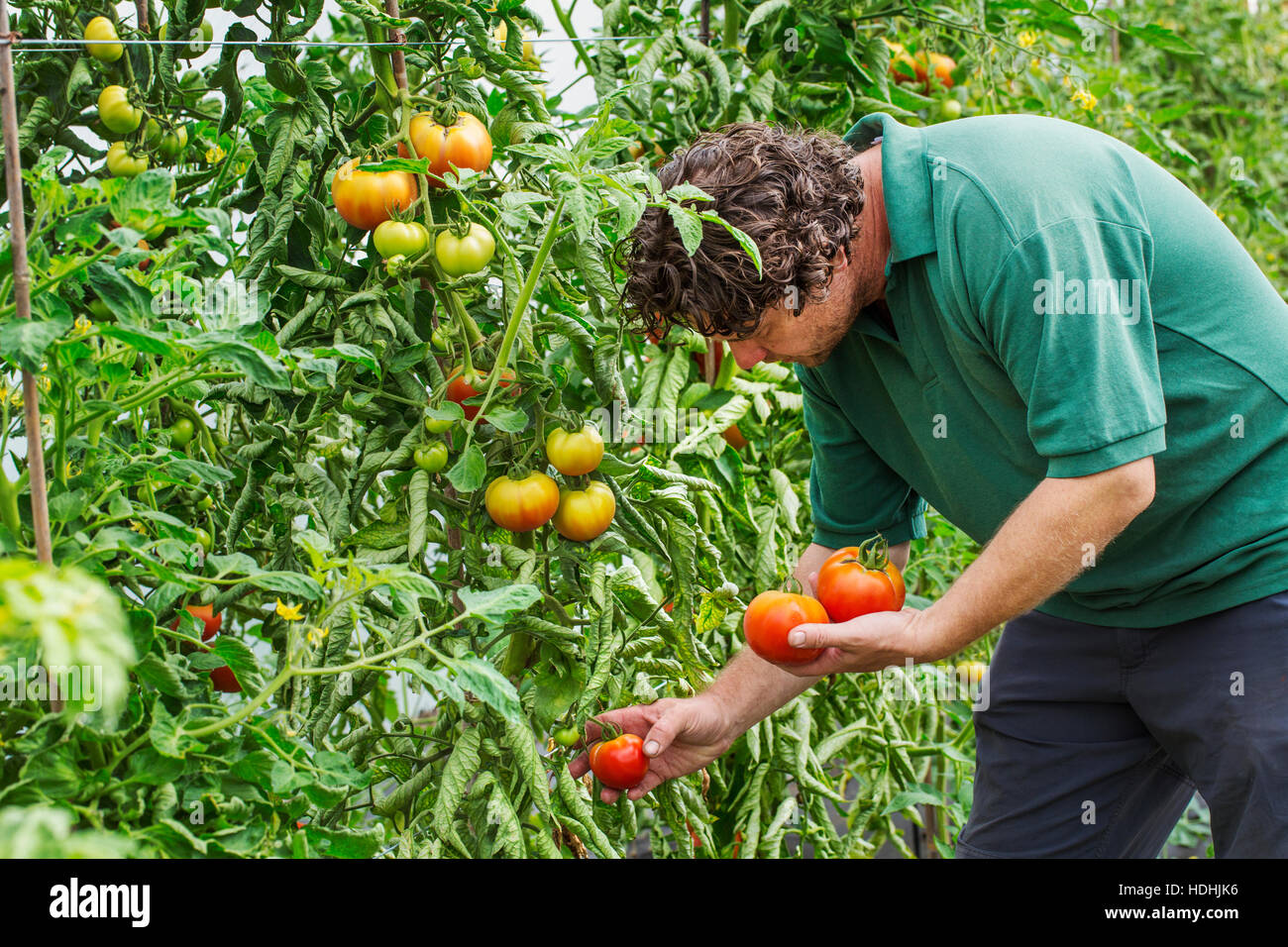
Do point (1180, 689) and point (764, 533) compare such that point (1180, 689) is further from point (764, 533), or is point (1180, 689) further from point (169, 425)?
point (169, 425)

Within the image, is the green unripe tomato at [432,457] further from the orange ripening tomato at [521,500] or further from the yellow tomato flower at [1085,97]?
the yellow tomato flower at [1085,97]

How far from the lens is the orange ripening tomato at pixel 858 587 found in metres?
1.18

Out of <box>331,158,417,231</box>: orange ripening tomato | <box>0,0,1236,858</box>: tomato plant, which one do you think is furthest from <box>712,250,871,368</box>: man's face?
<box>331,158,417,231</box>: orange ripening tomato

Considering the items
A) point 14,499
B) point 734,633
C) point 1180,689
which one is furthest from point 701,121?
point 14,499

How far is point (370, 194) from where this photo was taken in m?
1.01

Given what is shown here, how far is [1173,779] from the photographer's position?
4.35 ft

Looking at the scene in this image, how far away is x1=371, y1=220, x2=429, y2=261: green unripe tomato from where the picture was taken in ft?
3.24

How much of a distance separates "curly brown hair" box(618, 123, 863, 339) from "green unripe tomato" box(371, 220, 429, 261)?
21cm

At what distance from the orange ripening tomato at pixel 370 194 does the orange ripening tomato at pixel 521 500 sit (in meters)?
0.27

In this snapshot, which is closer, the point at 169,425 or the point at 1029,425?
the point at 1029,425

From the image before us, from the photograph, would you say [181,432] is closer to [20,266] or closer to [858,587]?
[20,266]

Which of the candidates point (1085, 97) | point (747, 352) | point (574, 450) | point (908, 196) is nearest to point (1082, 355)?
point (908, 196)

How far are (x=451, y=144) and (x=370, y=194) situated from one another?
9 cm
